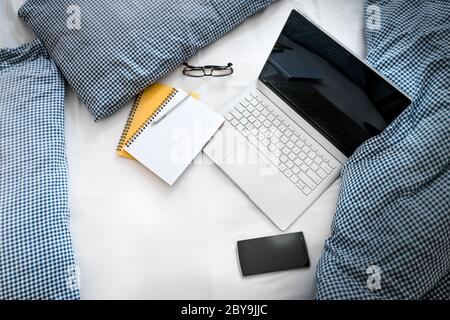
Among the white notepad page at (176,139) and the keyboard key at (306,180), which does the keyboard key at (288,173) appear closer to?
the keyboard key at (306,180)

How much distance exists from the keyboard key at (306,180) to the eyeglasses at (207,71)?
0.34 meters

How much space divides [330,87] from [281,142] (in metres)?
0.18

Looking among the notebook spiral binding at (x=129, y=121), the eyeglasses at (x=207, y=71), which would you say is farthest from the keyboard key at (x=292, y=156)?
the notebook spiral binding at (x=129, y=121)

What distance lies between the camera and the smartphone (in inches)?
32.9

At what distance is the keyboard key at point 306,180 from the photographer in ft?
2.93

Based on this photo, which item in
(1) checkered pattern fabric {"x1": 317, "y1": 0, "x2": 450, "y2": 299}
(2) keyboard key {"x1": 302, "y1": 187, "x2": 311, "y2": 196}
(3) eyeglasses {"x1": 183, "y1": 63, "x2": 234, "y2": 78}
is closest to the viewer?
(1) checkered pattern fabric {"x1": 317, "y1": 0, "x2": 450, "y2": 299}

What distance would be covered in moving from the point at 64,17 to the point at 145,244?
24.2 inches

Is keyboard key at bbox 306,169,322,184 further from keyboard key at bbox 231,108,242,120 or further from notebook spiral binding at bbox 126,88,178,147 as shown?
notebook spiral binding at bbox 126,88,178,147

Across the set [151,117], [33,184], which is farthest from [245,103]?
[33,184]

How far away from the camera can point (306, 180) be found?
2.94 feet

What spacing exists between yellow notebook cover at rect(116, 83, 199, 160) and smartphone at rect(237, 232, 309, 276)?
0.37 metres

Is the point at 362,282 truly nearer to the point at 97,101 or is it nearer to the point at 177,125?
the point at 177,125

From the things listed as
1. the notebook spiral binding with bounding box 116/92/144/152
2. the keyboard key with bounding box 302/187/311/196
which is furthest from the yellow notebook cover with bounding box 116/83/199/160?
the keyboard key with bounding box 302/187/311/196
